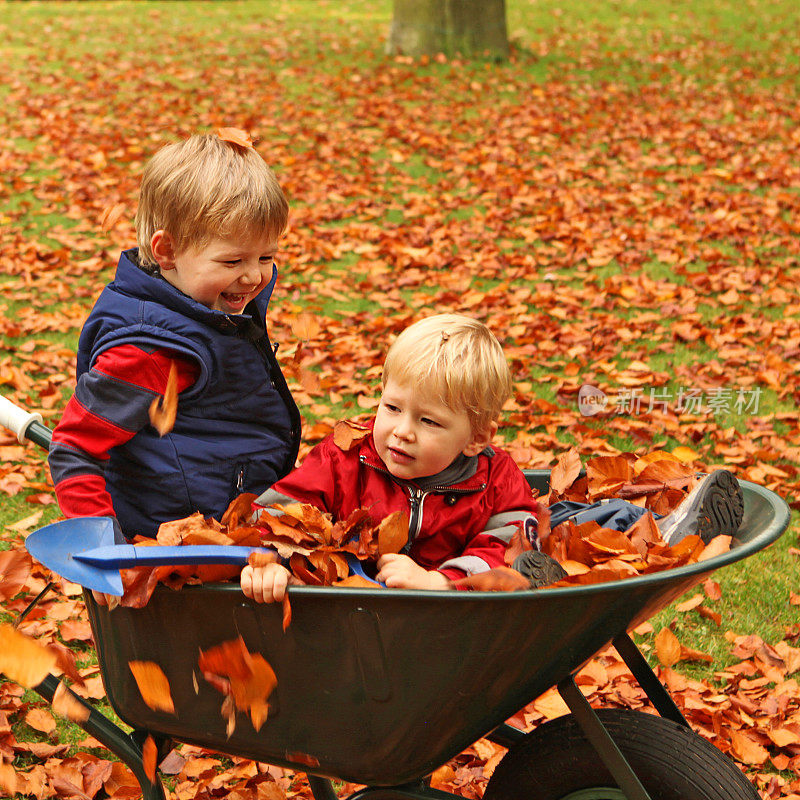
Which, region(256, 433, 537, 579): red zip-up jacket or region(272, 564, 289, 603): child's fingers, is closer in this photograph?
region(272, 564, 289, 603): child's fingers

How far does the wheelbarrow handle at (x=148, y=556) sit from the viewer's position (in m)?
1.62

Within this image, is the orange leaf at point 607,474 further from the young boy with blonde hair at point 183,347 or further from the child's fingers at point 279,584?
the child's fingers at point 279,584

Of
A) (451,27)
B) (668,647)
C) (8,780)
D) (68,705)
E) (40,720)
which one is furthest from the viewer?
(451,27)

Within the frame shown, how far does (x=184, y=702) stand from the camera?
1860mm

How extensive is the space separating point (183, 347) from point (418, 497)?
63cm

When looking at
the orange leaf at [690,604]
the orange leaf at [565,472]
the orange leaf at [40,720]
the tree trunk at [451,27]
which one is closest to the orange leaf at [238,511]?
the orange leaf at [565,472]

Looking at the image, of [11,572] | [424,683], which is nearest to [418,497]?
[424,683]

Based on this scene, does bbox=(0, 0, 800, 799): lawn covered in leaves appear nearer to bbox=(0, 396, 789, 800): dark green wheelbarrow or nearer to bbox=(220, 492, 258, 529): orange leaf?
bbox=(220, 492, 258, 529): orange leaf

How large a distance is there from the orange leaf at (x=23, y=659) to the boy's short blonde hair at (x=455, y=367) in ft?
2.99

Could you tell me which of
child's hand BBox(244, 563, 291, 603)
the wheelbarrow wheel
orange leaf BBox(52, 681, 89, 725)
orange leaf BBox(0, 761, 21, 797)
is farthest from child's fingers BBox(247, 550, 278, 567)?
orange leaf BBox(0, 761, 21, 797)

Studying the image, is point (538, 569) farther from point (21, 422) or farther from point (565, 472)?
point (21, 422)

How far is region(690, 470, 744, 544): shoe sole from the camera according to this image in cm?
184

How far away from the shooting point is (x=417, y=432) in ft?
6.81

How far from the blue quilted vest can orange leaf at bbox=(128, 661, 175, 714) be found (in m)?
0.44
